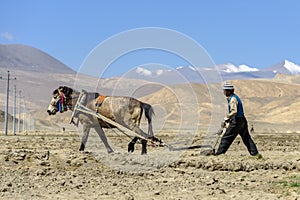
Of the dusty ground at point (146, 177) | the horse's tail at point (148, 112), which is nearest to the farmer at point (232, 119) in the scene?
the dusty ground at point (146, 177)

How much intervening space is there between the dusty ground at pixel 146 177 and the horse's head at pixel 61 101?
2178mm

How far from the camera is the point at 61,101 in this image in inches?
669

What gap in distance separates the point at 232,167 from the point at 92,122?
16.5ft

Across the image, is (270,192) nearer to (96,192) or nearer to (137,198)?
(137,198)

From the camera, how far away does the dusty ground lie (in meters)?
9.02

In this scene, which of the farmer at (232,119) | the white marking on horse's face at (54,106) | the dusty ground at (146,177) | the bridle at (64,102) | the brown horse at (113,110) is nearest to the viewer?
the dusty ground at (146,177)

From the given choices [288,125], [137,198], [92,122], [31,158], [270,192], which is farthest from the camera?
[288,125]

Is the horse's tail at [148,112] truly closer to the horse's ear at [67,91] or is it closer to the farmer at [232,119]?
the horse's ear at [67,91]

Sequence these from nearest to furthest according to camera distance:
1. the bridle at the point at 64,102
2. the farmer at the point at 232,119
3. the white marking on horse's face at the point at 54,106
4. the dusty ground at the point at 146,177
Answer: the dusty ground at the point at 146,177 < the farmer at the point at 232,119 < the bridle at the point at 64,102 < the white marking on horse's face at the point at 54,106

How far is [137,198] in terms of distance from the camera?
8.64m

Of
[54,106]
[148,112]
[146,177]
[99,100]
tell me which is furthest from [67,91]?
[146,177]

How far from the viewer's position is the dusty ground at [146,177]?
9.02m

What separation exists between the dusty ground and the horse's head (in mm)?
2178

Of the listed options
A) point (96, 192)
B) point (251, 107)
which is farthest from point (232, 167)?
point (251, 107)
